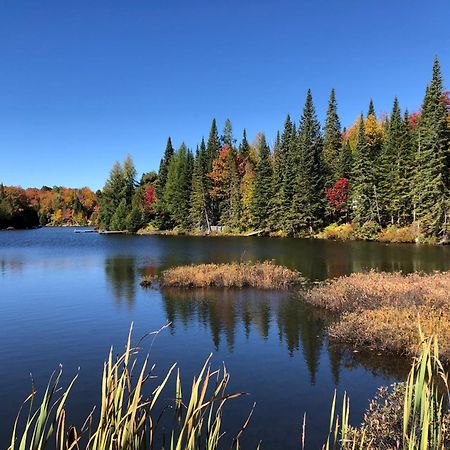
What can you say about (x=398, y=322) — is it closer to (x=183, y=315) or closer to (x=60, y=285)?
(x=183, y=315)

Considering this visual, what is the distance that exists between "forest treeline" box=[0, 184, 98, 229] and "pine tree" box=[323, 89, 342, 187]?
82.6 metres

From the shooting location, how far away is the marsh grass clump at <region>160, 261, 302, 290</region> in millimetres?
25406

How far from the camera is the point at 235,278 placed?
25.7 meters

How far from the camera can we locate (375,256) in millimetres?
40031

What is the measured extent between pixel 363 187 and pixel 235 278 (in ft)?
138

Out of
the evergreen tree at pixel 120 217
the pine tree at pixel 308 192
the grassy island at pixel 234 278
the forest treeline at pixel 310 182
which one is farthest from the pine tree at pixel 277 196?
the grassy island at pixel 234 278

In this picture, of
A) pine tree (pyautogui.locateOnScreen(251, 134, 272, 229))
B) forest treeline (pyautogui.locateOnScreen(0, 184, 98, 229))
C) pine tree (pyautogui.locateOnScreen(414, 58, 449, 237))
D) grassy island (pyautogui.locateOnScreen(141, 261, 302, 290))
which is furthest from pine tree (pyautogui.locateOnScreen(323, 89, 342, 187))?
forest treeline (pyautogui.locateOnScreen(0, 184, 98, 229))

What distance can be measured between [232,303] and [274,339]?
18.8 feet

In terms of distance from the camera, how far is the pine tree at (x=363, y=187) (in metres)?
62.3

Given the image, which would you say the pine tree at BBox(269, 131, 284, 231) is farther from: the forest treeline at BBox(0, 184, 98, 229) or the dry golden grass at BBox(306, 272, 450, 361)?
the forest treeline at BBox(0, 184, 98, 229)

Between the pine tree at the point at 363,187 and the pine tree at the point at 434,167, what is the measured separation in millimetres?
8123

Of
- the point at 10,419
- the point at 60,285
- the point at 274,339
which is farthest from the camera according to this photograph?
the point at 60,285

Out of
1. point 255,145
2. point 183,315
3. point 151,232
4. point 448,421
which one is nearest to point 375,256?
point 183,315

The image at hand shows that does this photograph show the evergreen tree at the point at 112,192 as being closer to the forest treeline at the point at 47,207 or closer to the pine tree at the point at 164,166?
the pine tree at the point at 164,166
